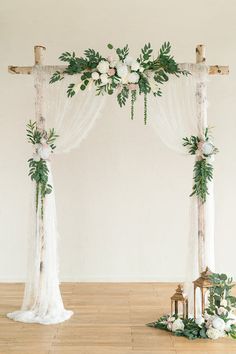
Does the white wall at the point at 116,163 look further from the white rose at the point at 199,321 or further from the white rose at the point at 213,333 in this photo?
the white rose at the point at 213,333

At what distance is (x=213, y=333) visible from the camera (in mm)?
4129

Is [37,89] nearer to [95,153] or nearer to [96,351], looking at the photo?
[95,153]

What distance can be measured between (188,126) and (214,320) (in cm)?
184

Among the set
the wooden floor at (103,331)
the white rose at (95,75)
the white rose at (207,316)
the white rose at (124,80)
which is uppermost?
the white rose at (95,75)

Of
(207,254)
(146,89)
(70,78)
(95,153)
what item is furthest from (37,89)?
(207,254)

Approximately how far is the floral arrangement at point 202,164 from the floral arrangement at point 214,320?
2.67 ft

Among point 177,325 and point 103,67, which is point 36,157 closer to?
point 103,67

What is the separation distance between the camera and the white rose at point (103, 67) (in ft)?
15.1

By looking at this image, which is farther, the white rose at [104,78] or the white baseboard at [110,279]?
the white baseboard at [110,279]

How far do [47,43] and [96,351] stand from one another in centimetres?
391

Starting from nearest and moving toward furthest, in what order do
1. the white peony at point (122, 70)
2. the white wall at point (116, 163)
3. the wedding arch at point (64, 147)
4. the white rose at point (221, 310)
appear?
the white rose at point (221, 310) < the white peony at point (122, 70) < the wedding arch at point (64, 147) < the white wall at point (116, 163)

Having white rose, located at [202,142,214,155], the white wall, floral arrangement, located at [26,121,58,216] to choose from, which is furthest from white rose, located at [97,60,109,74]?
the white wall

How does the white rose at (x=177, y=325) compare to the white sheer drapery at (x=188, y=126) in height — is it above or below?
below

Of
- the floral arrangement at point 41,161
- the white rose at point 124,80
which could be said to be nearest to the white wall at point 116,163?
the floral arrangement at point 41,161
